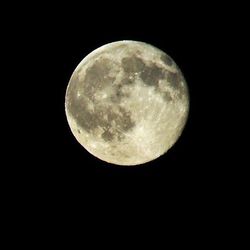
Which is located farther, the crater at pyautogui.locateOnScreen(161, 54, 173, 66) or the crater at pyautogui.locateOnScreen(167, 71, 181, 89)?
the crater at pyautogui.locateOnScreen(161, 54, 173, 66)

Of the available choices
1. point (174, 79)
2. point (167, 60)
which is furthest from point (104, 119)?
point (167, 60)

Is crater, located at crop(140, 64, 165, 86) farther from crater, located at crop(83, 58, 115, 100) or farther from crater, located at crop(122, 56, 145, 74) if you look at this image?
crater, located at crop(83, 58, 115, 100)

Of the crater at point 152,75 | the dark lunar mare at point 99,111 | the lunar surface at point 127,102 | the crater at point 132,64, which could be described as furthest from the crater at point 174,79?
the dark lunar mare at point 99,111

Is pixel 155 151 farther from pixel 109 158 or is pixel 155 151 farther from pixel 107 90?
pixel 107 90

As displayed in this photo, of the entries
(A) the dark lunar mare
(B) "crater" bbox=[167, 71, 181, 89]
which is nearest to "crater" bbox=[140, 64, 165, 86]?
(B) "crater" bbox=[167, 71, 181, 89]

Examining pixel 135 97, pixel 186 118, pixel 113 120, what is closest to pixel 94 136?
pixel 113 120

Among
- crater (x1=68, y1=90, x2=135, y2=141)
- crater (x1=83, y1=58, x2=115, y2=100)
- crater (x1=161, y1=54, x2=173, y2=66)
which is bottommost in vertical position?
crater (x1=68, y1=90, x2=135, y2=141)

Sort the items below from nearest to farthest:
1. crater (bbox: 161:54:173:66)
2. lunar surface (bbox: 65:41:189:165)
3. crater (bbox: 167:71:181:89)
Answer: lunar surface (bbox: 65:41:189:165) < crater (bbox: 167:71:181:89) < crater (bbox: 161:54:173:66)

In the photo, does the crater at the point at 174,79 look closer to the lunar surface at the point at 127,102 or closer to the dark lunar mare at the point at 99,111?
the lunar surface at the point at 127,102
